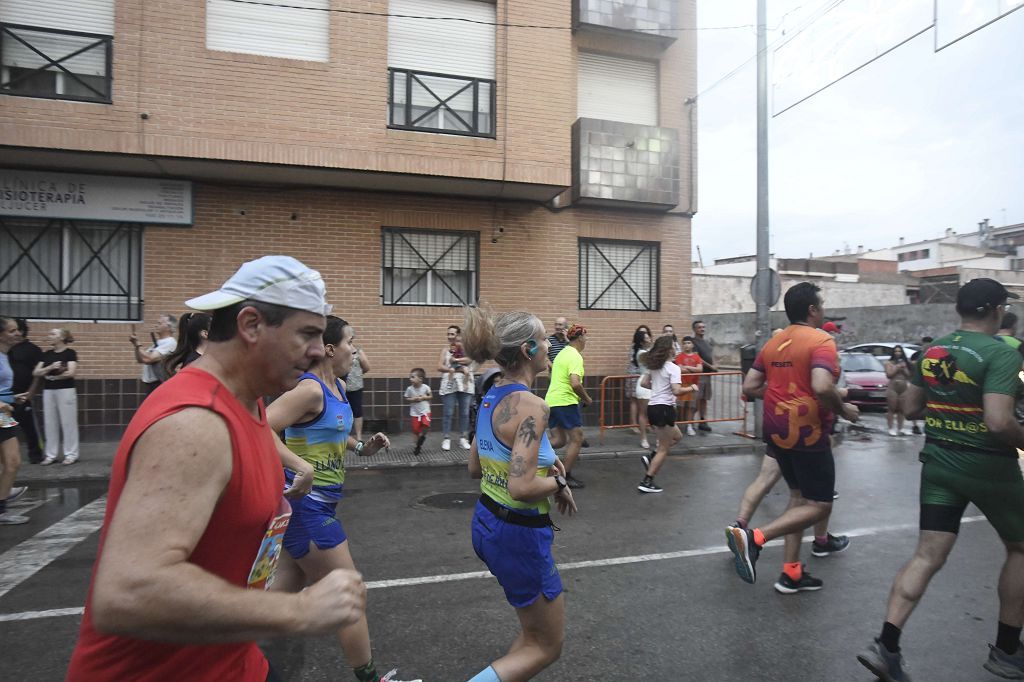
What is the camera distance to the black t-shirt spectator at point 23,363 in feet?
27.3

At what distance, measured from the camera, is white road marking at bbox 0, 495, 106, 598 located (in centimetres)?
470

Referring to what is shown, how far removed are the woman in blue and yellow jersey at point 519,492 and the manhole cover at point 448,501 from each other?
4.15 m

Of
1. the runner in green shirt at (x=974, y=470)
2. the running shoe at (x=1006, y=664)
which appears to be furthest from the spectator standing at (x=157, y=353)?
the running shoe at (x=1006, y=664)

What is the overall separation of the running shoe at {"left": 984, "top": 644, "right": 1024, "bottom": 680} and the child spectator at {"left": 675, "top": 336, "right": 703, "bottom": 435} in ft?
25.7

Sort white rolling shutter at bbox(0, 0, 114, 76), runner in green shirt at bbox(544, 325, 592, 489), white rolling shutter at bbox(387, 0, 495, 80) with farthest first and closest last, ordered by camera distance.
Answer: white rolling shutter at bbox(387, 0, 495, 80), white rolling shutter at bbox(0, 0, 114, 76), runner in green shirt at bbox(544, 325, 592, 489)

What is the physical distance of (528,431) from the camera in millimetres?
2574

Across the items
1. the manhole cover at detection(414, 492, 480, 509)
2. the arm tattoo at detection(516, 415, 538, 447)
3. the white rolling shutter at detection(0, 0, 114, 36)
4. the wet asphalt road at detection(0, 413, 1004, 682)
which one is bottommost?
the wet asphalt road at detection(0, 413, 1004, 682)

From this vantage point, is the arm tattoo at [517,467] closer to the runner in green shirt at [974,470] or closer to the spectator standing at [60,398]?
the runner in green shirt at [974,470]

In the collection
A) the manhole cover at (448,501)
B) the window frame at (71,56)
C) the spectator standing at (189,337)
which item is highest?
the window frame at (71,56)

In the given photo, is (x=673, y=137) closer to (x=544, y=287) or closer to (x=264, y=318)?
(x=544, y=287)

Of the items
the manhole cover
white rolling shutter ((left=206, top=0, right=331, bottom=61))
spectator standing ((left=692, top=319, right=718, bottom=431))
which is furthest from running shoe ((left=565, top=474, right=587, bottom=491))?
white rolling shutter ((left=206, top=0, right=331, bottom=61))

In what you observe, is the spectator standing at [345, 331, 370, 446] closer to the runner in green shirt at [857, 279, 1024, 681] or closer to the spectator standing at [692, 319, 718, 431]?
the runner in green shirt at [857, 279, 1024, 681]

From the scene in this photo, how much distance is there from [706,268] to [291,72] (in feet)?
136

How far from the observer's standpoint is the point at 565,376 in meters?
7.28
